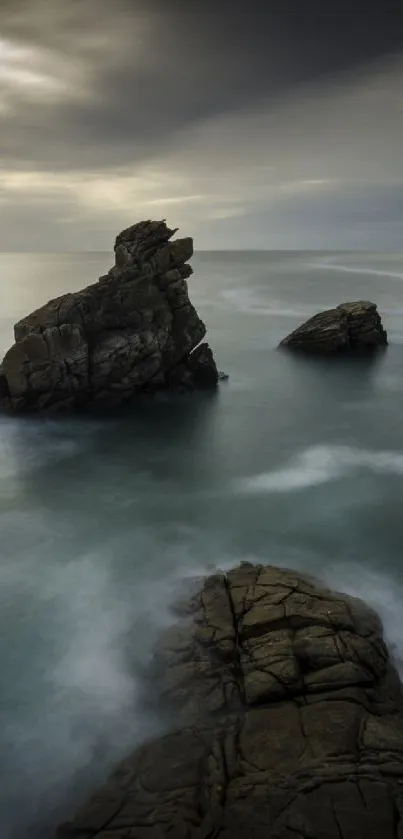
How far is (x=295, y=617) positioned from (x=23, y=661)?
8.44 metres

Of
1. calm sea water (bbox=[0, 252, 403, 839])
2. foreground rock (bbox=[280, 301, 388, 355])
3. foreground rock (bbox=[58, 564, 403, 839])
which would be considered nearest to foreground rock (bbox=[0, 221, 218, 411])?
calm sea water (bbox=[0, 252, 403, 839])

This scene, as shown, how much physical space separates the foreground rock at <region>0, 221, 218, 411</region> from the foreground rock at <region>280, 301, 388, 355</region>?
54.0 feet

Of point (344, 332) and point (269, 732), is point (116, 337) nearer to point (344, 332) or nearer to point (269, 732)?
point (344, 332)

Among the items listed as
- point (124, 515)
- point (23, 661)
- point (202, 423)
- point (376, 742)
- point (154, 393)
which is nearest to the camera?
point (376, 742)

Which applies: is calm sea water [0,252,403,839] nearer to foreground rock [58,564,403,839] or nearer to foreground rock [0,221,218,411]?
foreground rock [58,564,403,839]

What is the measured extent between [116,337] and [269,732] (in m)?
30.4

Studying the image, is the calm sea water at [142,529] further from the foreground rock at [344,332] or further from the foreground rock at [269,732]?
the foreground rock at [344,332]

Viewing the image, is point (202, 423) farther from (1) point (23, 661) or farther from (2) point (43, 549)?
(1) point (23, 661)

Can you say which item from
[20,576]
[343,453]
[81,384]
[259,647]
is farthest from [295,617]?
[81,384]

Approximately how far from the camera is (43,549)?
23.5 metres

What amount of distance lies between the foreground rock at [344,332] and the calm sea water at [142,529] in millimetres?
7386

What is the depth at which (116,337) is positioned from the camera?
129 feet

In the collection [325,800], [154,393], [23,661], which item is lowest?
[325,800]

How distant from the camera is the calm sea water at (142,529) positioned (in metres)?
15.0
